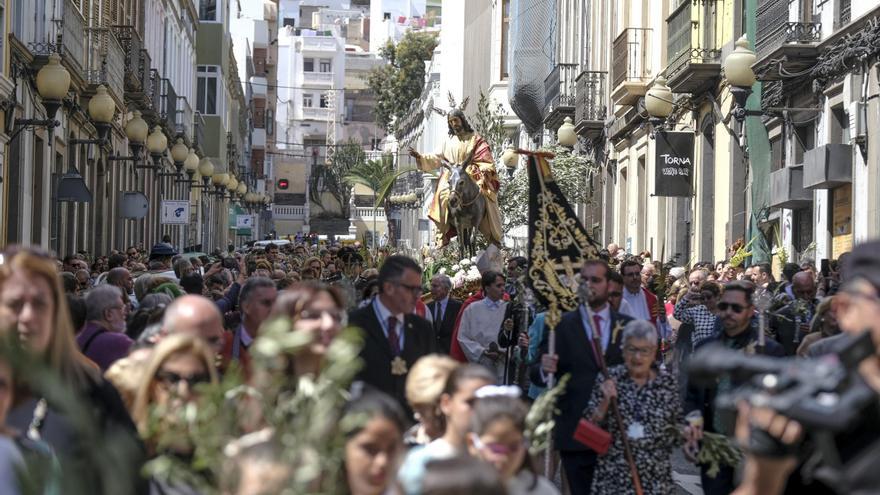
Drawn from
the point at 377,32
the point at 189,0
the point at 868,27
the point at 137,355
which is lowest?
the point at 137,355

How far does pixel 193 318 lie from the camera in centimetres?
644

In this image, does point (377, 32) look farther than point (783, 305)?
Yes

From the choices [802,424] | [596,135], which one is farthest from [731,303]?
[596,135]

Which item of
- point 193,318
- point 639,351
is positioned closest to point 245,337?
point 639,351

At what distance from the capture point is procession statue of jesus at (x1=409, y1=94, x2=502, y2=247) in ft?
69.4

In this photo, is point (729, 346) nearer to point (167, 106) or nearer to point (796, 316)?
point (796, 316)

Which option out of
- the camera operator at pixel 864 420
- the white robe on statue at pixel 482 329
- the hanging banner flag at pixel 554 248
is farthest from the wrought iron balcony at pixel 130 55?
the camera operator at pixel 864 420

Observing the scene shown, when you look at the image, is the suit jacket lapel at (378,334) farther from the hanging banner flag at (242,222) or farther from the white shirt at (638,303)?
the hanging banner flag at (242,222)

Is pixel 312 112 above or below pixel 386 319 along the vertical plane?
above

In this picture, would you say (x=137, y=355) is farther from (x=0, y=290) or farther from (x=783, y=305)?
(x=783, y=305)

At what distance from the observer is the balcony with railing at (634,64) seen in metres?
32.6

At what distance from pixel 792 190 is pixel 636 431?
14.8m

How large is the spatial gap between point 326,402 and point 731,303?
19.5ft

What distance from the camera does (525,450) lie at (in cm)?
599
